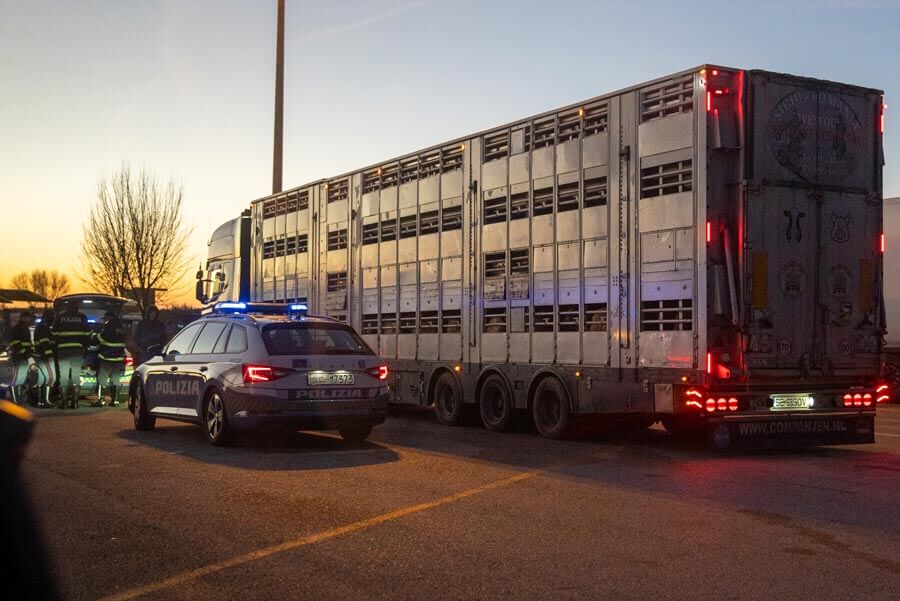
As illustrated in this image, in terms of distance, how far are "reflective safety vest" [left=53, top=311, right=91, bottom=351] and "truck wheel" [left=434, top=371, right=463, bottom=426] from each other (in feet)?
21.6

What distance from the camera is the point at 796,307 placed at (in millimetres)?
11062

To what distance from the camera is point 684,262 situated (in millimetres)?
10773

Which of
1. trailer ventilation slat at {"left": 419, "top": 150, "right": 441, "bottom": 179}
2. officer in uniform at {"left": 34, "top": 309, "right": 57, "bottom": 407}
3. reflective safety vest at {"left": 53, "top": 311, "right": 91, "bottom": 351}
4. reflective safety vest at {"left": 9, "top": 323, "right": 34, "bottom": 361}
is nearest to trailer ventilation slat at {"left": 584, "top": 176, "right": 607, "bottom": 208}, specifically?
trailer ventilation slat at {"left": 419, "top": 150, "right": 441, "bottom": 179}

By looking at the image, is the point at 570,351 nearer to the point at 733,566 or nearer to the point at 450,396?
the point at 450,396

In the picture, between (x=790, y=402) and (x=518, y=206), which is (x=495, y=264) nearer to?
(x=518, y=206)

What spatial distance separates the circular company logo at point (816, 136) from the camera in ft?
36.2

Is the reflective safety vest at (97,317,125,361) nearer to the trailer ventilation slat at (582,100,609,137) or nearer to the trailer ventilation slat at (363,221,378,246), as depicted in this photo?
the trailer ventilation slat at (363,221,378,246)

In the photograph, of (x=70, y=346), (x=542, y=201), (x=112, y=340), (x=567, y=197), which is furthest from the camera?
(x=70, y=346)

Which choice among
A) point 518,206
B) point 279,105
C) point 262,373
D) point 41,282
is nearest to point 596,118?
point 518,206

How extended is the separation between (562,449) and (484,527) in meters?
4.86

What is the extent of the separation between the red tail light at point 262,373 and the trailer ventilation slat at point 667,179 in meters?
4.41

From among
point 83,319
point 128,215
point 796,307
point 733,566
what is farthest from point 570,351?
point 128,215

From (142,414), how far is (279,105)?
15.0 m

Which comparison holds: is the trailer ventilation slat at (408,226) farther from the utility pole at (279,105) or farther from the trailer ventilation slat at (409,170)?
the utility pole at (279,105)
